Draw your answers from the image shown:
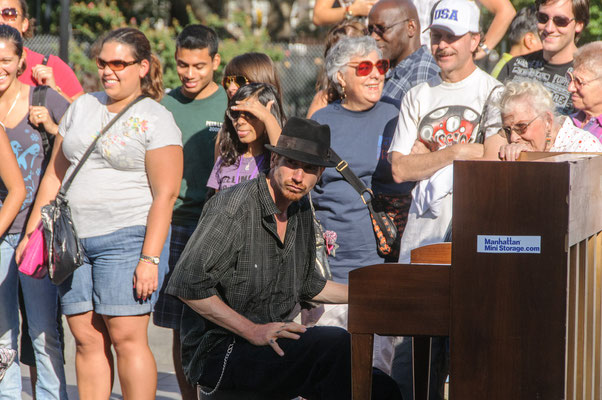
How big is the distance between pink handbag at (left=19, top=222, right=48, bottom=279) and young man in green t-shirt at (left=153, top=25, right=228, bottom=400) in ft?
2.33

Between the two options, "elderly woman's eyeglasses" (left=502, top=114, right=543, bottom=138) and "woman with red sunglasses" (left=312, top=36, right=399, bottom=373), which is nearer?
"elderly woman's eyeglasses" (left=502, top=114, right=543, bottom=138)

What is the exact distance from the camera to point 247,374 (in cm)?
311

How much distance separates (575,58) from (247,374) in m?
2.29

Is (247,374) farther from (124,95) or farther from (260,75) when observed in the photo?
(260,75)

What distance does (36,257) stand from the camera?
418cm

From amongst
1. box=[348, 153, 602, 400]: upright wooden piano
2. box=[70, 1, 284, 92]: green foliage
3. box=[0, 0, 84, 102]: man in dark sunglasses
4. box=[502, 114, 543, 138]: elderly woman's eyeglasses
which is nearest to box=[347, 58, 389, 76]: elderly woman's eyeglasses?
box=[502, 114, 543, 138]: elderly woman's eyeglasses

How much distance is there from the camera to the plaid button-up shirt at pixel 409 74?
486 centimetres

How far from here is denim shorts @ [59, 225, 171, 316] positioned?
4.08 metres

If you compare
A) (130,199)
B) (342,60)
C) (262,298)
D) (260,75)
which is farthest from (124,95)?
(262,298)

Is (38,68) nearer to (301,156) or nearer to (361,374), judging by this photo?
(301,156)

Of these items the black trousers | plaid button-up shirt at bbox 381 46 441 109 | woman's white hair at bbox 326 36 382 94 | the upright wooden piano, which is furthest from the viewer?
plaid button-up shirt at bbox 381 46 441 109

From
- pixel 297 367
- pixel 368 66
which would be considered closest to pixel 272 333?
pixel 297 367

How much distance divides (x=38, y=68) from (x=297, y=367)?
2944mm

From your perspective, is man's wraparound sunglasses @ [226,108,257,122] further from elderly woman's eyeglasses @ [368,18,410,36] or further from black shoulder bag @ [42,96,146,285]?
elderly woman's eyeglasses @ [368,18,410,36]
